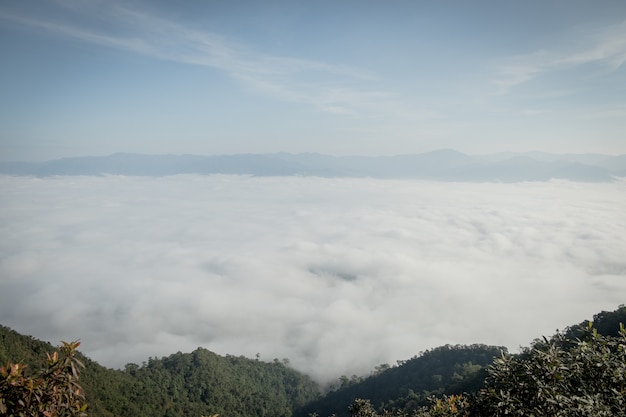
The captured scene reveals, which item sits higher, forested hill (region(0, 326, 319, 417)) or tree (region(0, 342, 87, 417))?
→ tree (region(0, 342, 87, 417))

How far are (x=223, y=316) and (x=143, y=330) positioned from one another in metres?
39.6

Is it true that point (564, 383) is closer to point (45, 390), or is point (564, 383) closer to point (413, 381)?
point (45, 390)

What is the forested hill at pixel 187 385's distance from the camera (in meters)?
58.3

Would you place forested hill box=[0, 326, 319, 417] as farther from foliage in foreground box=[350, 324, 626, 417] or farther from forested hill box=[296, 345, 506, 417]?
foliage in foreground box=[350, 324, 626, 417]

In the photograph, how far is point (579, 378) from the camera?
8.60 metres

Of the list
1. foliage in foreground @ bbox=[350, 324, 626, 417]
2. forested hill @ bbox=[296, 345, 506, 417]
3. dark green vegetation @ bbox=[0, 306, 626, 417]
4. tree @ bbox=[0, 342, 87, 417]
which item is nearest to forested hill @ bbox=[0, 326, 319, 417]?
dark green vegetation @ bbox=[0, 306, 626, 417]

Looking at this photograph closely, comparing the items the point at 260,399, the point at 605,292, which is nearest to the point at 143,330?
the point at 260,399

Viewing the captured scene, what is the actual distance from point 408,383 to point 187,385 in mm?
52371

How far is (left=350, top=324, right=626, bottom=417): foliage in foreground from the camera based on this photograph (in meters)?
7.61

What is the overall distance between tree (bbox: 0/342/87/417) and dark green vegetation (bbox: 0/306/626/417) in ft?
0.56

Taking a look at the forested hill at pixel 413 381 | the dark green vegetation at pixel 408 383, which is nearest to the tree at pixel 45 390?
the dark green vegetation at pixel 408 383

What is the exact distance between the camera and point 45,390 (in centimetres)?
606

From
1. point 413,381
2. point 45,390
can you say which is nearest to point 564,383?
point 45,390

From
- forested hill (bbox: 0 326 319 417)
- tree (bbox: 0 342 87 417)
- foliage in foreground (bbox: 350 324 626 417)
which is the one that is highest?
tree (bbox: 0 342 87 417)
